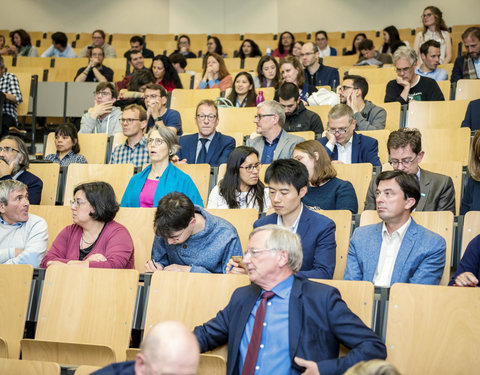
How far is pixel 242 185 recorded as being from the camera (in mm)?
3836

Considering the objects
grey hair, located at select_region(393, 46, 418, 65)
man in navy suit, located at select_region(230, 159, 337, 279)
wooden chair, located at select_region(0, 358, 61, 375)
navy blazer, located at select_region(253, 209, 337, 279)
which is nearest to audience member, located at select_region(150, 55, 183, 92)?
Result: grey hair, located at select_region(393, 46, 418, 65)

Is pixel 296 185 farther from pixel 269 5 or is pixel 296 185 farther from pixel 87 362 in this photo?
pixel 269 5

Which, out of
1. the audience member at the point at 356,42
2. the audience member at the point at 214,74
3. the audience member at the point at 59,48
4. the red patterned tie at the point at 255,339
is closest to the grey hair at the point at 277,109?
the audience member at the point at 214,74

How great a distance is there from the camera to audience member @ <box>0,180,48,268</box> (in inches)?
133

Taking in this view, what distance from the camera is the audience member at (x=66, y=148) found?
4918 millimetres

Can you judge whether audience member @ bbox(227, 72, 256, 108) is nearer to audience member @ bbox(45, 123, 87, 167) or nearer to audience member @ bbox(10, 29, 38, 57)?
audience member @ bbox(45, 123, 87, 167)

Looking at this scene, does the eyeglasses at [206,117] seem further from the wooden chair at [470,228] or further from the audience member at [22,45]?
the audience member at [22,45]

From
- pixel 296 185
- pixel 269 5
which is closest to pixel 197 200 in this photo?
pixel 296 185

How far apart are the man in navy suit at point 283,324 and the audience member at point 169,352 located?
0.69 m

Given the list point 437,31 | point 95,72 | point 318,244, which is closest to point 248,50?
point 95,72

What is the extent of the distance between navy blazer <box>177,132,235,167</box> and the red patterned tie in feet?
7.82

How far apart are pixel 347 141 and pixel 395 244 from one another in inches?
61.9

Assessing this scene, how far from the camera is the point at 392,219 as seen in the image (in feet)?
9.52

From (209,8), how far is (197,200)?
301 inches
